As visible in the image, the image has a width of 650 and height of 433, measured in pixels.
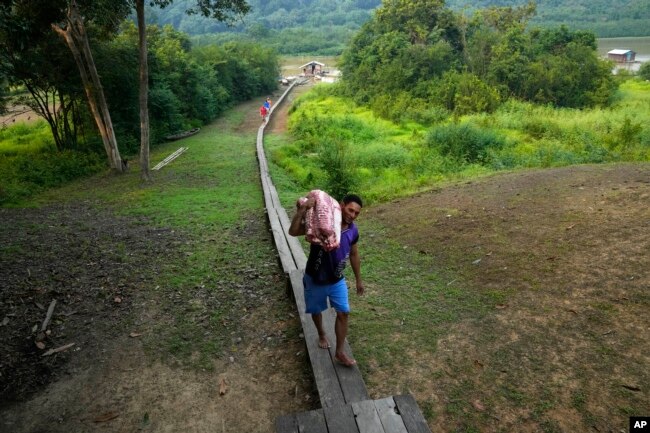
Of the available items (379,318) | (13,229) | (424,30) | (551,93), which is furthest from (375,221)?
(424,30)

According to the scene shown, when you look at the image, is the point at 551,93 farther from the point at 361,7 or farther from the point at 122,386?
the point at 361,7

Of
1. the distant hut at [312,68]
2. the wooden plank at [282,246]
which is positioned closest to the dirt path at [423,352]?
the wooden plank at [282,246]

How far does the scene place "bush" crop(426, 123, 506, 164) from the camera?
49.3ft

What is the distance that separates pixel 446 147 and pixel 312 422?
45.5 feet

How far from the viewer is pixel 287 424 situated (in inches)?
126

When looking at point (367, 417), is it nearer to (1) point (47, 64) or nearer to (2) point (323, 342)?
(2) point (323, 342)

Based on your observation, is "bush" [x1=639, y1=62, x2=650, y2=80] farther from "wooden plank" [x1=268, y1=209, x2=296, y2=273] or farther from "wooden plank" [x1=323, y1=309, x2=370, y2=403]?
"wooden plank" [x1=323, y1=309, x2=370, y2=403]

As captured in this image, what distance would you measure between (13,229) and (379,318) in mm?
7810

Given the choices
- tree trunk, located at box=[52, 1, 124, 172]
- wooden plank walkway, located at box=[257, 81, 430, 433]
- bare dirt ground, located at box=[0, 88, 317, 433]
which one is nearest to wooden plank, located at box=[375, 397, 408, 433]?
wooden plank walkway, located at box=[257, 81, 430, 433]

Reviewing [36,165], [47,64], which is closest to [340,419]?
[36,165]

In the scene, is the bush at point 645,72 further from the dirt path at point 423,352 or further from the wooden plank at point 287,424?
the wooden plank at point 287,424

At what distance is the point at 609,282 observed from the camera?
16.9 feet

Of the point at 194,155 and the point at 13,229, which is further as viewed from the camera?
the point at 194,155

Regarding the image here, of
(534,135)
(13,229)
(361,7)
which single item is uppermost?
(361,7)
